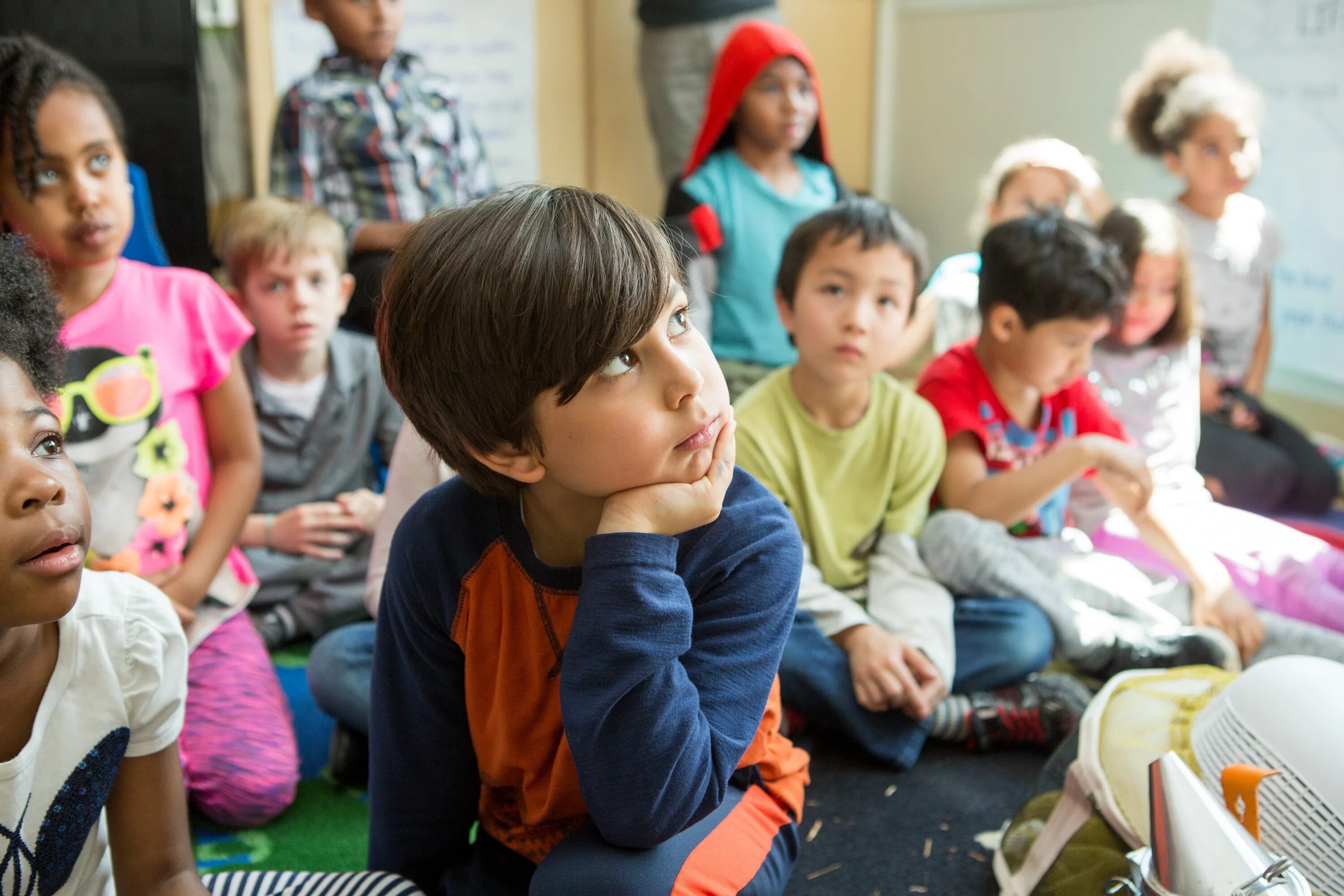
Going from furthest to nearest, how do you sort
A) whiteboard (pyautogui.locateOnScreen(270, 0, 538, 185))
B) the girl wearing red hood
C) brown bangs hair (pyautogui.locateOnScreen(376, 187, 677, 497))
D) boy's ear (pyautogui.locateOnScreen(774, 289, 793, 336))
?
whiteboard (pyautogui.locateOnScreen(270, 0, 538, 185)) < the girl wearing red hood < boy's ear (pyautogui.locateOnScreen(774, 289, 793, 336)) < brown bangs hair (pyautogui.locateOnScreen(376, 187, 677, 497))

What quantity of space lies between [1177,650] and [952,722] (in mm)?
321

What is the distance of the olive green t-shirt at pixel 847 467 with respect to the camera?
1.41 m

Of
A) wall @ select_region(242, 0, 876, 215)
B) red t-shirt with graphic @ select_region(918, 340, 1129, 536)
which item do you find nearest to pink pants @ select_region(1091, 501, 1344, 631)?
red t-shirt with graphic @ select_region(918, 340, 1129, 536)

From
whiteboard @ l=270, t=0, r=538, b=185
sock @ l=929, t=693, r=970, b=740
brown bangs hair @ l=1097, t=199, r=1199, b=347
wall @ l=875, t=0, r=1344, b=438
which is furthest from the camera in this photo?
whiteboard @ l=270, t=0, r=538, b=185

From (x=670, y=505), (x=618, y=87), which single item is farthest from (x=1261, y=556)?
(x=618, y=87)

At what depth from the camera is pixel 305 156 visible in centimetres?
208

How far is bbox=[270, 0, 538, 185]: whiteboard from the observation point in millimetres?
2998

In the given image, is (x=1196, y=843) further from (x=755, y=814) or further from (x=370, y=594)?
(x=370, y=594)

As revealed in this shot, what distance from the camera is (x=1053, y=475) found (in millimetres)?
1436

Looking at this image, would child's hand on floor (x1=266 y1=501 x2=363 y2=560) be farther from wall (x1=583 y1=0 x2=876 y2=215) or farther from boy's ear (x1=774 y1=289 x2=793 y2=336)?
wall (x1=583 y1=0 x2=876 y2=215)

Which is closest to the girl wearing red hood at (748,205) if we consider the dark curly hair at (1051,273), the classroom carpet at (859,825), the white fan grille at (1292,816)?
the dark curly hair at (1051,273)

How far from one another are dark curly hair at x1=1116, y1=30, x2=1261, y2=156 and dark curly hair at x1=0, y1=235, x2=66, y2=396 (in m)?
2.04

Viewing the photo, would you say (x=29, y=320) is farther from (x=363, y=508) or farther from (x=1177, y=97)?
(x=1177, y=97)

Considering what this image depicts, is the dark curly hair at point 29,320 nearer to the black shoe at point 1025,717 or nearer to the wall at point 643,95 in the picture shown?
the black shoe at point 1025,717
